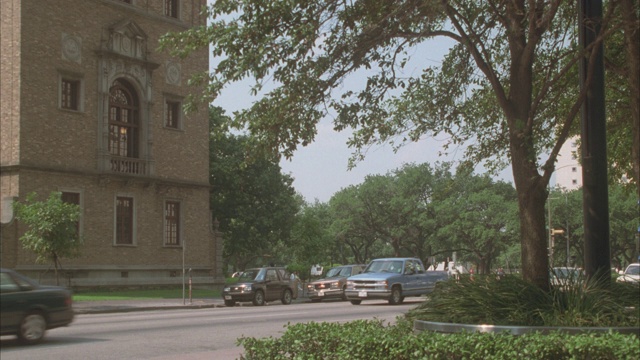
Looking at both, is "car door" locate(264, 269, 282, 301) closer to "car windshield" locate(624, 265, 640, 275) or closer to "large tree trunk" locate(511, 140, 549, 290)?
"car windshield" locate(624, 265, 640, 275)

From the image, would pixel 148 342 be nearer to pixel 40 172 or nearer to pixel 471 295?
pixel 471 295

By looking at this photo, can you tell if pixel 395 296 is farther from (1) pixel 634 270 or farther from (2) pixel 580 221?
(2) pixel 580 221

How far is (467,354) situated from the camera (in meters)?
7.64

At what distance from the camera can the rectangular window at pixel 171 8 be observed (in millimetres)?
44250

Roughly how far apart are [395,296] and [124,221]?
1656 cm

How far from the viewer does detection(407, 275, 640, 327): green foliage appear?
27.7ft

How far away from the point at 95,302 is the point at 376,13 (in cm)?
2449

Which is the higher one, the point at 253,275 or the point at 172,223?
the point at 172,223

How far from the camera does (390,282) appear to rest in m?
30.6

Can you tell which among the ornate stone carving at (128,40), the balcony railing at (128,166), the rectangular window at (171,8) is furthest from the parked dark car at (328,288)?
the rectangular window at (171,8)

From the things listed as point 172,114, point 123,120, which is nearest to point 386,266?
point 123,120

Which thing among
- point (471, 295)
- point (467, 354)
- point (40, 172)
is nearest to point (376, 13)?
point (471, 295)

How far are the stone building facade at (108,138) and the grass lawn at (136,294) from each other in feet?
1.65

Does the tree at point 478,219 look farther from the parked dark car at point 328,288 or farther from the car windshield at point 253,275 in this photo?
the car windshield at point 253,275
